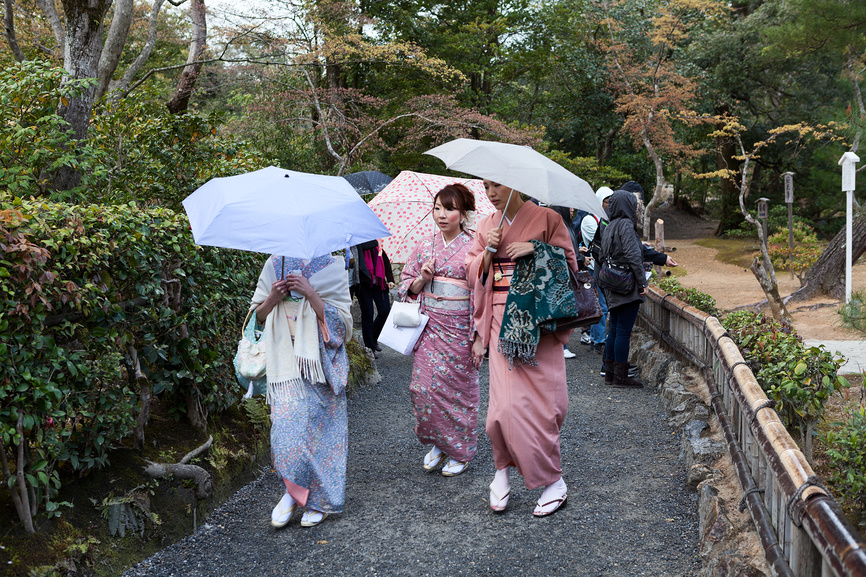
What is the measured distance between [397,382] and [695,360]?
287 cm

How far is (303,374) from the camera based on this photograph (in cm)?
360

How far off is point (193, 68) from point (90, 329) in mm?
7678

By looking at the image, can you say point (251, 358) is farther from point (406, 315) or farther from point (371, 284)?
point (371, 284)

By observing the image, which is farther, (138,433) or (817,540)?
(138,433)

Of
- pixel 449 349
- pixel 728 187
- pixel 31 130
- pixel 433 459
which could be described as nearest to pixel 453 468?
pixel 433 459

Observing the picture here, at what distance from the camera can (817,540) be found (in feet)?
6.59

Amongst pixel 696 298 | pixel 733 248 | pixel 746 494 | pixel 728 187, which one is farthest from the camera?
pixel 728 187

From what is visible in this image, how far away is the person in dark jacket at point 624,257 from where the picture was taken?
6.02 meters

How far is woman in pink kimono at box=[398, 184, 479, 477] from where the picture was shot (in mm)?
4352

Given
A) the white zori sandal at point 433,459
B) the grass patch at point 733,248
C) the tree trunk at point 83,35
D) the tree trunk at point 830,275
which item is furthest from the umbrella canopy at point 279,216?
the grass patch at point 733,248

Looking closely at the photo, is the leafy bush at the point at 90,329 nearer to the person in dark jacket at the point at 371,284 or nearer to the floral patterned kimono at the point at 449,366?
the floral patterned kimono at the point at 449,366

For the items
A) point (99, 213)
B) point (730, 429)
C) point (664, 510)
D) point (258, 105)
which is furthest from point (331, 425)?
point (258, 105)

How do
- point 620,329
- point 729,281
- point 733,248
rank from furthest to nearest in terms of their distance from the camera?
point 733,248 < point 729,281 < point 620,329

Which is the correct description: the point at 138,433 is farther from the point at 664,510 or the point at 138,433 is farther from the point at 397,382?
the point at 397,382
